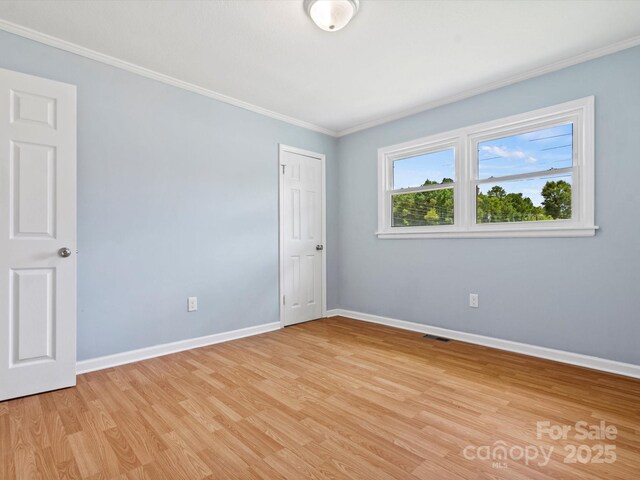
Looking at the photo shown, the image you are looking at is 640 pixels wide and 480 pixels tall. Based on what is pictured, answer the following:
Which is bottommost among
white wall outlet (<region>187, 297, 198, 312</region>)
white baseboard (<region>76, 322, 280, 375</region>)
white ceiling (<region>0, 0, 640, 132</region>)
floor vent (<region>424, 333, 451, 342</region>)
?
floor vent (<region>424, 333, 451, 342</region>)

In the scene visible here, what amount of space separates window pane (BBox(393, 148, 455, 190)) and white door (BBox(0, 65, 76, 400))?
126 inches

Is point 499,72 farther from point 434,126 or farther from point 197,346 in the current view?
point 197,346

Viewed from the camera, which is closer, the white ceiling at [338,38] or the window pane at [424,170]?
the white ceiling at [338,38]

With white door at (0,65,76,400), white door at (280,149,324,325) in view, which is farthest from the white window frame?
white door at (0,65,76,400)

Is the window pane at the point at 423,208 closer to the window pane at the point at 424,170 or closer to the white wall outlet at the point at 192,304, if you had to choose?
the window pane at the point at 424,170

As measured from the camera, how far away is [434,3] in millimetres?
2062

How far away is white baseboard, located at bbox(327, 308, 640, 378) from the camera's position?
2.48 metres

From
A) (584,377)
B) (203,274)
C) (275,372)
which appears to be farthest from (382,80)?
(584,377)

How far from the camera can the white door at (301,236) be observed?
3.95 m

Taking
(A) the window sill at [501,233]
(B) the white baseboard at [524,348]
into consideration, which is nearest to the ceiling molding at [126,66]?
(A) the window sill at [501,233]

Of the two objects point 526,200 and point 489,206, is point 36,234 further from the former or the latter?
point 526,200

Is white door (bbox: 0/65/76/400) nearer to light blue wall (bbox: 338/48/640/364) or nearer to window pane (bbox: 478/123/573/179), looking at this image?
light blue wall (bbox: 338/48/640/364)

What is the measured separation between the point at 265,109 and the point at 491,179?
98.7 inches

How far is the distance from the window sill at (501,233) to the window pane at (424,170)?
0.57 meters
